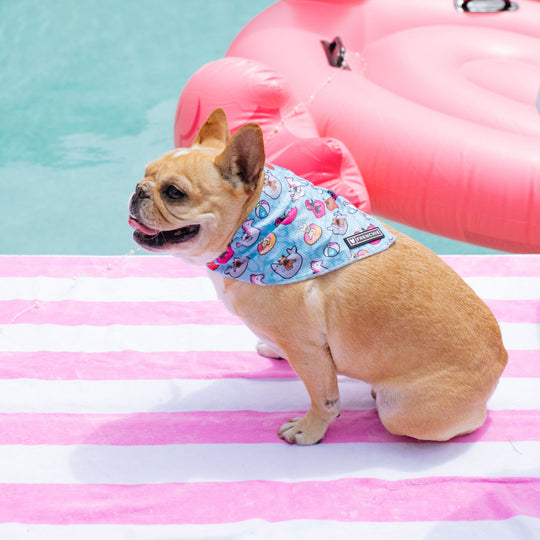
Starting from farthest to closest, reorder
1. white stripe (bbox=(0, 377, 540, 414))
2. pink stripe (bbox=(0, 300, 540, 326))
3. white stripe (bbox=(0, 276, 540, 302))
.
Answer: white stripe (bbox=(0, 276, 540, 302)) → pink stripe (bbox=(0, 300, 540, 326)) → white stripe (bbox=(0, 377, 540, 414))

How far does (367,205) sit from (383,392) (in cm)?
112

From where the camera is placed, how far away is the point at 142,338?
197 centimetres

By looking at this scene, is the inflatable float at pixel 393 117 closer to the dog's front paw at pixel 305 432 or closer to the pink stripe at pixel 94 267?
the pink stripe at pixel 94 267

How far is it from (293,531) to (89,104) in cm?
390

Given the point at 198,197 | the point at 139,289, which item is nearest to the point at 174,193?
the point at 198,197

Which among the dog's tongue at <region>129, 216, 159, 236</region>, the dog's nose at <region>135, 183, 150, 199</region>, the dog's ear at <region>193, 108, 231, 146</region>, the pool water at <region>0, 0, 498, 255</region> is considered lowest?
the pool water at <region>0, 0, 498, 255</region>

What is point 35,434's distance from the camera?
1622mm

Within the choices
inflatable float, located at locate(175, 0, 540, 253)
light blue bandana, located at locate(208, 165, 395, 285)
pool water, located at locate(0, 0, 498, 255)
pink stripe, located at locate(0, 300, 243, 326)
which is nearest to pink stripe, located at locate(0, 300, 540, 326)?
pink stripe, located at locate(0, 300, 243, 326)

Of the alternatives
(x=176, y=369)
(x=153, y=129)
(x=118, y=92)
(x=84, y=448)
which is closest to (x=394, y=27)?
Answer: (x=153, y=129)

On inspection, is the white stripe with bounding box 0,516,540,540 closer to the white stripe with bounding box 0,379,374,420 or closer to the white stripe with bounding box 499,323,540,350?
the white stripe with bounding box 0,379,374,420

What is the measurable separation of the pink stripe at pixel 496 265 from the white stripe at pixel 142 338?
28 cm

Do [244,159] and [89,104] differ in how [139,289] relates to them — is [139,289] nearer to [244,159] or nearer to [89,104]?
[244,159]

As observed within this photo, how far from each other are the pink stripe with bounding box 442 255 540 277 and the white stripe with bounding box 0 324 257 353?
77 cm

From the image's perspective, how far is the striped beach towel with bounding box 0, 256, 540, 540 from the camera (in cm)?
140
